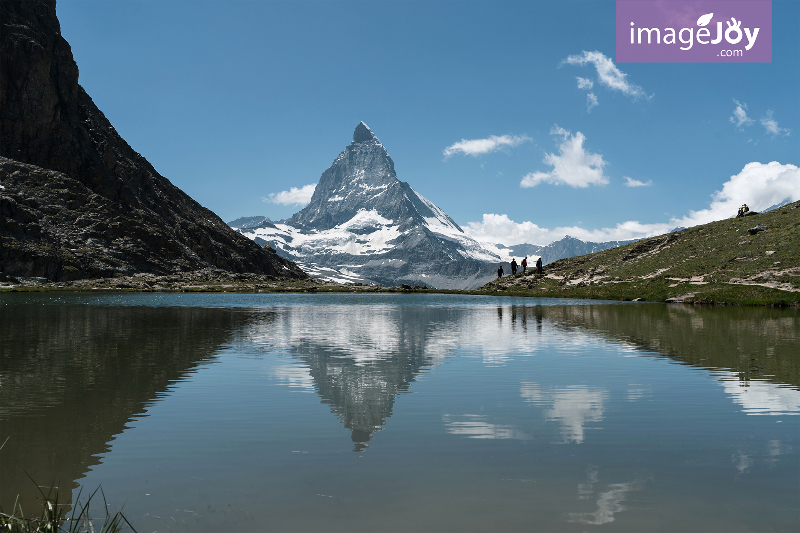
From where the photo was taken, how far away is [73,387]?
A: 61.4ft

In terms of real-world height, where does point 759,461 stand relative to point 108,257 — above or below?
below

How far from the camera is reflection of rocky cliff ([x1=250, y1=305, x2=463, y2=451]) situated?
16328 mm

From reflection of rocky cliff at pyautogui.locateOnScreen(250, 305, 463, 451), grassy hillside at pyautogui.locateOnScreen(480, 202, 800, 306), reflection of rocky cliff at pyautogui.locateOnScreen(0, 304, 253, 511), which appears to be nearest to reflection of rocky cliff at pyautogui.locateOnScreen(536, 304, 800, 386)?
reflection of rocky cliff at pyautogui.locateOnScreen(250, 305, 463, 451)

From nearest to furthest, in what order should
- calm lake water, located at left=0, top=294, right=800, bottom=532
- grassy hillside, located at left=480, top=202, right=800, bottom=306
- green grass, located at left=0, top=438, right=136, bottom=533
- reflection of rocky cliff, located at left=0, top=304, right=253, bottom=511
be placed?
green grass, located at left=0, top=438, right=136, bottom=533
calm lake water, located at left=0, top=294, right=800, bottom=532
reflection of rocky cliff, located at left=0, top=304, right=253, bottom=511
grassy hillside, located at left=480, top=202, right=800, bottom=306

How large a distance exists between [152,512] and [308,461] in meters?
3.23

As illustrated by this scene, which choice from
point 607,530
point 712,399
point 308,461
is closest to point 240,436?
point 308,461

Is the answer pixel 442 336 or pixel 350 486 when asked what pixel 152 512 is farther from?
pixel 442 336

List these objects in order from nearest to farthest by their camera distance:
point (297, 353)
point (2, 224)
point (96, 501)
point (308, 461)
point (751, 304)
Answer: point (96, 501), point (308, 461), point (297, 353), point (751, 304), point (2, 224)

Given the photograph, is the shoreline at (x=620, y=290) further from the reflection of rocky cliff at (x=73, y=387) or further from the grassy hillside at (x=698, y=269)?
the reflection of rocky cliff at (x=73, y=387)

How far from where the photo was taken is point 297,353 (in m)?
28.5

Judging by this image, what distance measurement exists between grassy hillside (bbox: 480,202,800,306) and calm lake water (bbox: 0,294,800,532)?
2140 inches

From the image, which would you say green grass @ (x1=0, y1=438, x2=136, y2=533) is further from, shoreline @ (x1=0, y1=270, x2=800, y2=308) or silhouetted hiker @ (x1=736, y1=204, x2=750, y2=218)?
silhouetted hiker @ (x1=736, y1=204, x2=750, y2=218)

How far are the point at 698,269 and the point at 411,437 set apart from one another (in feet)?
294

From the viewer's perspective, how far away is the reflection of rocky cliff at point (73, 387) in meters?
11.2
